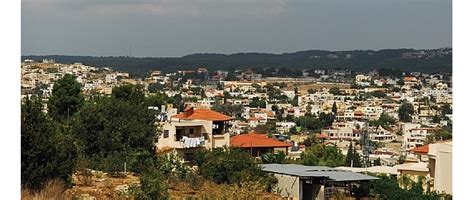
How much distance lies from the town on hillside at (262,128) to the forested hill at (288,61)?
0.45 m

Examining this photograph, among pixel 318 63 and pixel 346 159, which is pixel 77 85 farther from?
pixel 318 63

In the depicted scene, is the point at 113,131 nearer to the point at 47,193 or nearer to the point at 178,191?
the point at 178,191

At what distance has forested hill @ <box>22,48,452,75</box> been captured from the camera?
18327 millimetres

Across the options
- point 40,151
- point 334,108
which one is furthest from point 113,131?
point 334,108

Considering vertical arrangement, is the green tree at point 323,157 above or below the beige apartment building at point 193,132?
below

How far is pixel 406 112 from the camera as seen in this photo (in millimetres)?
22078

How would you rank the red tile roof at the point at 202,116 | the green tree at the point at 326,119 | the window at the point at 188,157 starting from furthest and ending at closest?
the green tree at the point at 326,119 < the red tile roof at the point at 202,116 < the window at the point at 188,157

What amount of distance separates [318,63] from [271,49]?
94.5 inches

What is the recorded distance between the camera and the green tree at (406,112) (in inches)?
874

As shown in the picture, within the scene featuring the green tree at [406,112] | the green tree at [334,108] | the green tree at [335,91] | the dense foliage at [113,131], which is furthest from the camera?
the green tree at [335,91]

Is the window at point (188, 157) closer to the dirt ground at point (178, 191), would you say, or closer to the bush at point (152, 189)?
the dirt ground at point (178, 191)

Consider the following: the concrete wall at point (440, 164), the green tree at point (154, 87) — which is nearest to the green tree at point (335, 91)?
the green tree at point (154, 87)

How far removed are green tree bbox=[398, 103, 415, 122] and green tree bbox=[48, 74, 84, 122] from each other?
14935mm

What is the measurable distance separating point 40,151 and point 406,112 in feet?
66.7
